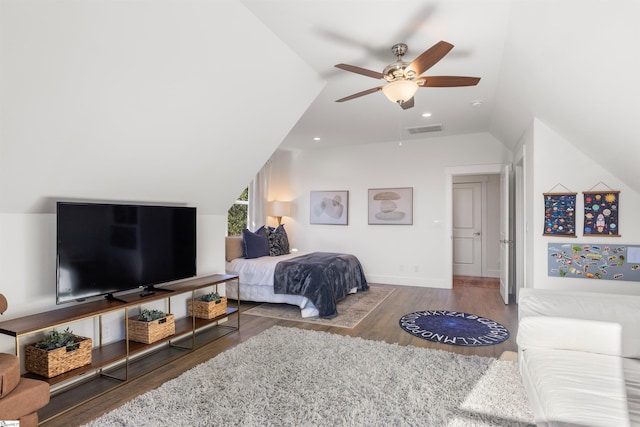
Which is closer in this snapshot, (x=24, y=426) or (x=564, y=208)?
(x=24, y=426)

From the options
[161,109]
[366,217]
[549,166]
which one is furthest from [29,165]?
[366,217]

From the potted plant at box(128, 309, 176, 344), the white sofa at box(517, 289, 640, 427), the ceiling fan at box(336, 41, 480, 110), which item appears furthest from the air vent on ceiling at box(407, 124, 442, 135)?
the potted plant at box(128, 309, 176, 344)

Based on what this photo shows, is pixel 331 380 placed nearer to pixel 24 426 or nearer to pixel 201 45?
pixel 24 426

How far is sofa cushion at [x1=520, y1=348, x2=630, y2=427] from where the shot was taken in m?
1.48

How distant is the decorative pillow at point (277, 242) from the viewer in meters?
5.44

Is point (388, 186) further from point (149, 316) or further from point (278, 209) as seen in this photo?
point (149, 316)

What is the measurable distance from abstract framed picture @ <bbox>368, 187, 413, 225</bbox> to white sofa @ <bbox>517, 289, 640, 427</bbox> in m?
3.63

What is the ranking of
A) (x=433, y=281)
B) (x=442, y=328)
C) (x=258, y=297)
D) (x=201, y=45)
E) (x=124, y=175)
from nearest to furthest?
(x=201, y=45), (x=124, y=175), (x=442, y=328), (x=258, y=297), (x=433, y=281)

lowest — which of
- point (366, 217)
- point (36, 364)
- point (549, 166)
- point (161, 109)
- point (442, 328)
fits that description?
point (442, 328)

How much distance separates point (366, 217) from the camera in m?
6.55

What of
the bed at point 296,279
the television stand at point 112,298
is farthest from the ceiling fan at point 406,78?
the bed at point 296,279

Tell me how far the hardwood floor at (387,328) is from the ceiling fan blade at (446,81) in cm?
229

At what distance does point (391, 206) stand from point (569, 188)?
10.2 ft

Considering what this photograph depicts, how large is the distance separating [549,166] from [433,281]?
3012 mm
